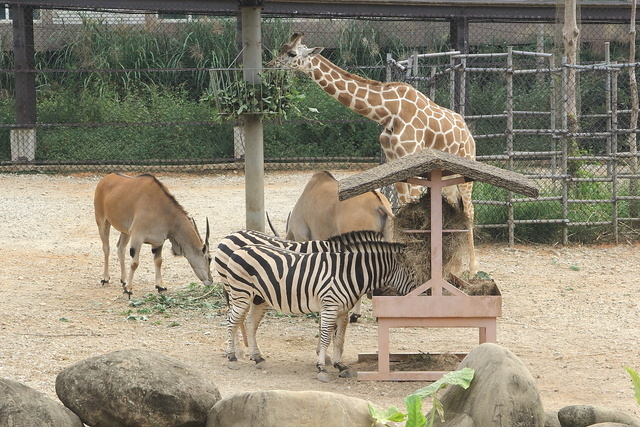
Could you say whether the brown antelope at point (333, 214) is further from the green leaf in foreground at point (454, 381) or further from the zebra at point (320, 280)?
the green leaf in foreground at point (454, 381)

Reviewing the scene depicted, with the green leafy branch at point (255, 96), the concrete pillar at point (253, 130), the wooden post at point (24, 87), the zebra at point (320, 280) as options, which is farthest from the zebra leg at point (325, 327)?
the wooden post at point (24, 87)

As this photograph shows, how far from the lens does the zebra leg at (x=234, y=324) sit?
8000mm

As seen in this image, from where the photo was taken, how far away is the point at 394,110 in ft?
36.3

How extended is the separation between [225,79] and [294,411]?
12.0 metres

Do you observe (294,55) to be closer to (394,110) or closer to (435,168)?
(394,110)

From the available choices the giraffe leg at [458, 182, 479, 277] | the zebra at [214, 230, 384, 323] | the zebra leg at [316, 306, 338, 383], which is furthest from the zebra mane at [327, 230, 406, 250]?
the giraffe leg at [458, 182, 479, 277]

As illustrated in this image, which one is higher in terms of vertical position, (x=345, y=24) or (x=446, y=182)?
(x=345, y=24)

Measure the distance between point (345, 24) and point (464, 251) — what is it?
15880 mm

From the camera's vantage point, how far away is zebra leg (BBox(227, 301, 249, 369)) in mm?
8000

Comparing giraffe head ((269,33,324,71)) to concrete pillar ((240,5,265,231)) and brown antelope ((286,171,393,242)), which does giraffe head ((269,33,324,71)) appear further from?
brown antelope ((286,171,393,242))

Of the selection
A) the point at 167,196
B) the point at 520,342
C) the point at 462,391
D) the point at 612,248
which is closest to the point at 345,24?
the point at 612,248

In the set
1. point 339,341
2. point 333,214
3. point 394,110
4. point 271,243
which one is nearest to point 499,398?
point 339,341

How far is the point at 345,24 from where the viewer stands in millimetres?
23047

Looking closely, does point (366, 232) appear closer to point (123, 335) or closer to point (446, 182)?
point (446, 182)
